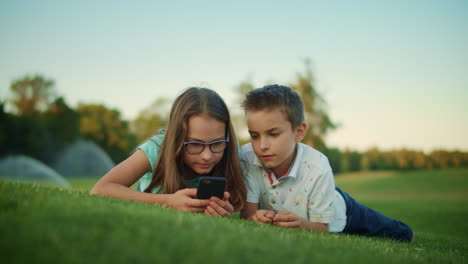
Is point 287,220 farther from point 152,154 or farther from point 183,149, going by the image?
point 152,154

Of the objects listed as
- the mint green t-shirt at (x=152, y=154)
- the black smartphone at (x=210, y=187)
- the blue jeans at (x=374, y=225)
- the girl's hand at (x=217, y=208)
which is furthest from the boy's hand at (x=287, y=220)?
the blue jeans at (x=374, y=225)

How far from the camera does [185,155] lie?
4.56m

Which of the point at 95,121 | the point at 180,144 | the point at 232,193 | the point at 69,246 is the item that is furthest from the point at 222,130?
the point at 95,121

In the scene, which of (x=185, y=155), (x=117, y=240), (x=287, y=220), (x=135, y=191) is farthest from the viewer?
(x=185, y=155)

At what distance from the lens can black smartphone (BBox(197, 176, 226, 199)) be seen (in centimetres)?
373

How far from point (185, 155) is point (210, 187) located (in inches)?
Answer: 36.1

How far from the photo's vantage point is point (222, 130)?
4500mm

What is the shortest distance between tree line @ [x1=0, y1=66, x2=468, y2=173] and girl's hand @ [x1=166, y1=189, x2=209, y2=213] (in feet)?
80.7


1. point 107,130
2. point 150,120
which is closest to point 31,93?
point 107,130

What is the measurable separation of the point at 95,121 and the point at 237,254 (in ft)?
212

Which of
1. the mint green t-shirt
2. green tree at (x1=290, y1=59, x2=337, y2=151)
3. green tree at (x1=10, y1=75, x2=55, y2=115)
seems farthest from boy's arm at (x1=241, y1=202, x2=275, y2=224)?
green tree at (x1=10, y1=75, x2=55, y2=115)

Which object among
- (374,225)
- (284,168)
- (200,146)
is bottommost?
(374,225)

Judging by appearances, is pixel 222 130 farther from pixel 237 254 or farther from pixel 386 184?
pixel 386 184

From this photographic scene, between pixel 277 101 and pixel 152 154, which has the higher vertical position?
pixel 277 101
